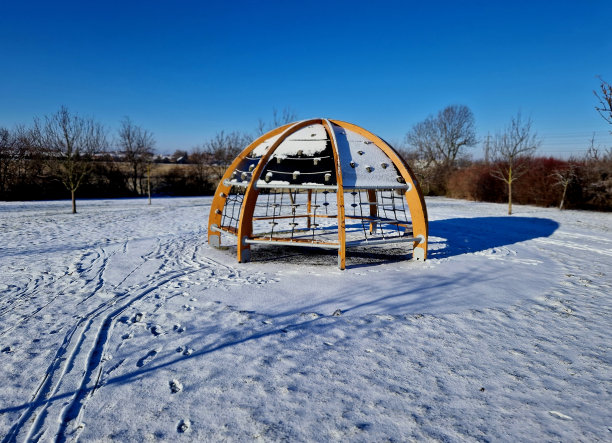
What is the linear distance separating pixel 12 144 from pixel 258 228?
25.5 metres

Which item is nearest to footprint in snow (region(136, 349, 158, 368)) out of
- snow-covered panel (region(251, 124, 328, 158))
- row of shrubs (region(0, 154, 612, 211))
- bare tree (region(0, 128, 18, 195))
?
snow-covered panel (region(251, 124, 328, 158))

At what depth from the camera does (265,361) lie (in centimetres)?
414

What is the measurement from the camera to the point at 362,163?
8453 mm

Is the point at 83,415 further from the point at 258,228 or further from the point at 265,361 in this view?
the point at 258,228

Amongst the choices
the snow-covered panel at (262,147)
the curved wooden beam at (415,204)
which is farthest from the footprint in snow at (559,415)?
the snow-covered panel at (262,147)

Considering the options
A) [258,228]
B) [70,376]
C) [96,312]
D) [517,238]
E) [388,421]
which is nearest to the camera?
[388,421]

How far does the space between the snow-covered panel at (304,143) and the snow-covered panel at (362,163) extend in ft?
1.30

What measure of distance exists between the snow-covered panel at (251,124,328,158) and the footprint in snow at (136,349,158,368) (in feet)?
18.1

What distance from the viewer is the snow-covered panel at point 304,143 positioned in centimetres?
877

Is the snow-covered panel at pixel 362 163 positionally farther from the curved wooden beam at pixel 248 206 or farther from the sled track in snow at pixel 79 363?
the sled track in snow at pixel 79 363

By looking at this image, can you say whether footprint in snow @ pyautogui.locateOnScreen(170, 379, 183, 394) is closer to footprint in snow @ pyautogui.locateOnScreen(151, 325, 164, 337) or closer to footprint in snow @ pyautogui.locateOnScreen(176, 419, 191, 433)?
footprint in snow @ pyautogui.locateOnScreen(176, 419, 191, 433)

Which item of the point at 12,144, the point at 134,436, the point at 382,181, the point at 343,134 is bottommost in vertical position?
the point at 134,436

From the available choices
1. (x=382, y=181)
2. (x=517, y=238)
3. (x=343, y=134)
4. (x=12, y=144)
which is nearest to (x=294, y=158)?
(x=343, y=134)

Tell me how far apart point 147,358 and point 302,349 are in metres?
1.83
